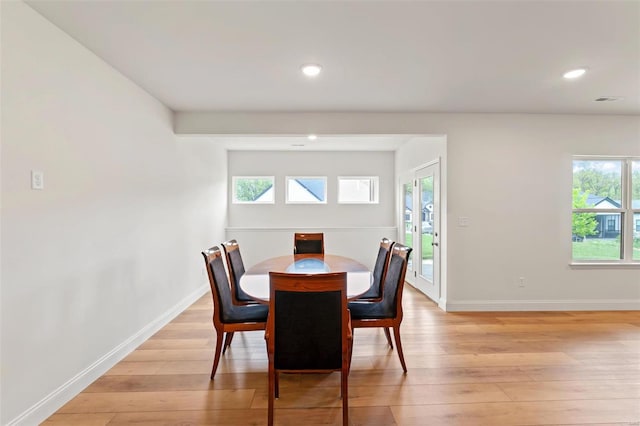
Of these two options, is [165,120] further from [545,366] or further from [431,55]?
[545,366]

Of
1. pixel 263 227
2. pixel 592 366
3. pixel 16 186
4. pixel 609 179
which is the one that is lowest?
pixel 592 366

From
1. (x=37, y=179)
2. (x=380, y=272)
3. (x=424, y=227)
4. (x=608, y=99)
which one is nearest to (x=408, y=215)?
(x=424, y=227)

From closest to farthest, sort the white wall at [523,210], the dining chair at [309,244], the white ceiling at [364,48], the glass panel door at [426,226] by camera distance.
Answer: the white ceiling at [364,48]
the white wall at [523,210]
the dining chair at [309,244]
the glass panel door at [426,226]

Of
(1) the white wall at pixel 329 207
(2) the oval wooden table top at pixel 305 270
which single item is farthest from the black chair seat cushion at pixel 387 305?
(1) the white wall at pixel 329 207

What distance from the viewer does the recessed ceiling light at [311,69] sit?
2.45m

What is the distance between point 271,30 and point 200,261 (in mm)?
3411

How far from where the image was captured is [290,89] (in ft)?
9.60

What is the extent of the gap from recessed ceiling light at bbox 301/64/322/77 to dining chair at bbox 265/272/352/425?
167 centimetres

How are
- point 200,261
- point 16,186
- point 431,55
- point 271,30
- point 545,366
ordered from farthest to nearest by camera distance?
1. point 200,261
2. point 545,366
3. point 431,55
4. point 271,30
5. point 16,186

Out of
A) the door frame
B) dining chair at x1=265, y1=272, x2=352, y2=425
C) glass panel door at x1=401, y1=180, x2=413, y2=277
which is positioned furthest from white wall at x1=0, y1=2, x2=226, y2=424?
glass panel door at x1=401, y1=180, x2=413, y2=277

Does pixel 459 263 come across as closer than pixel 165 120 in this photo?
No

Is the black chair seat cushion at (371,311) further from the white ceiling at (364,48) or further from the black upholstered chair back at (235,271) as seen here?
the white ceiling at (364,48)

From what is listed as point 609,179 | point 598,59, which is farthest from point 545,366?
point 609,179

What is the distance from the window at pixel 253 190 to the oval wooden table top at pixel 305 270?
2.72m
